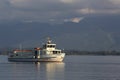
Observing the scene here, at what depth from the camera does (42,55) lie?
18775cm

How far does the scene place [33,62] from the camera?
189 meters

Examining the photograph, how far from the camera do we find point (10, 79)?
333 feet

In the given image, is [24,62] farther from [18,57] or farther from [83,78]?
[83,78]

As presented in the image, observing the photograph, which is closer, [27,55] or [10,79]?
[10,79]

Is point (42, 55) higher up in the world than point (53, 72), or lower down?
higher up

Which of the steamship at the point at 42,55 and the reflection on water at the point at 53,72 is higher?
the steamship at the point at 42,55

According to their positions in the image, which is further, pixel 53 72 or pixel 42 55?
pixel 42 55

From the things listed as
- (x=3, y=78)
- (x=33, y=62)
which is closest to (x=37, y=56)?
(x=33, y=62)

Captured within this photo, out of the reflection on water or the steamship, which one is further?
the steamship

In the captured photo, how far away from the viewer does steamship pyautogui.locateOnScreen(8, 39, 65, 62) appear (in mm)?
184750

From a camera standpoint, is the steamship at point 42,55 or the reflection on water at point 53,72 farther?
the steamship at point 42,55

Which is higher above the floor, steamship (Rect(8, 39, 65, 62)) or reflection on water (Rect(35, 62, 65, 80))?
steamship (Rect(8, 39, 65, 62))

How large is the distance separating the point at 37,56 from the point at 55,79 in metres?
88.3

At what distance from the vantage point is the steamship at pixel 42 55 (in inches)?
7274
